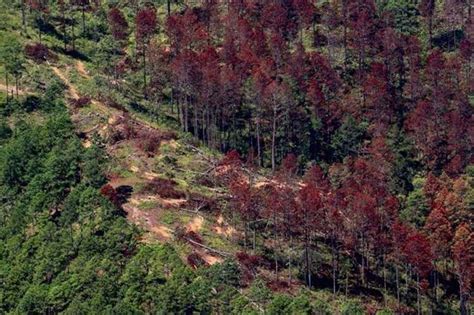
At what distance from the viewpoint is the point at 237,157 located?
335ft

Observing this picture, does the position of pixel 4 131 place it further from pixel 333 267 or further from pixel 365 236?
pixel 365 236

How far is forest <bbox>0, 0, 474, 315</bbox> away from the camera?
260 ft

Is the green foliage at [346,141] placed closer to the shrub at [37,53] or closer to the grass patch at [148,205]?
the grass patch at [148,205]

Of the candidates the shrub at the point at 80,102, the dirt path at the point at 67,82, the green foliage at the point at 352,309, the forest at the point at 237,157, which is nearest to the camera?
the green foliage at the point at 352,309

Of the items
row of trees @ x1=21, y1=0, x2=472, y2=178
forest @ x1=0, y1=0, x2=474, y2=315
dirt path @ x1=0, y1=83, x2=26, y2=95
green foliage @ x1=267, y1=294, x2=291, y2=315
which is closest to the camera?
green foliage @ x1=267, y1=294, x2=291, y2=315

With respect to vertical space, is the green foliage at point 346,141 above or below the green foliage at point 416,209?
above

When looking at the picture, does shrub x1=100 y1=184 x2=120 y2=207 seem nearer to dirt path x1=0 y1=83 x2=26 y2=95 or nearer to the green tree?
the green tree

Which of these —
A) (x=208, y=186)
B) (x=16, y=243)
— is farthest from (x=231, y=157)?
(x=16, y=243)

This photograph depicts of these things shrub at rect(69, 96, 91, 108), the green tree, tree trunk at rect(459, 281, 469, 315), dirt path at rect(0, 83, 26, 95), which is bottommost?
tree trunk at rect(459, 281, 469, 315)

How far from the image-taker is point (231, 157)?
328 ft

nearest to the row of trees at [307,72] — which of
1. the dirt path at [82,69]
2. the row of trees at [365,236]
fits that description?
the dirt path at [82,69]

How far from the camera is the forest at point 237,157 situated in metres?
79.1

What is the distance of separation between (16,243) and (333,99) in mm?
61267

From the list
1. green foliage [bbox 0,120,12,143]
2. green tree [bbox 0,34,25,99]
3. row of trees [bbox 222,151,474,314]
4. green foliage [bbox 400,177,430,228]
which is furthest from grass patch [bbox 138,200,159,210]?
green tree [bbox 0,34,25,99]
